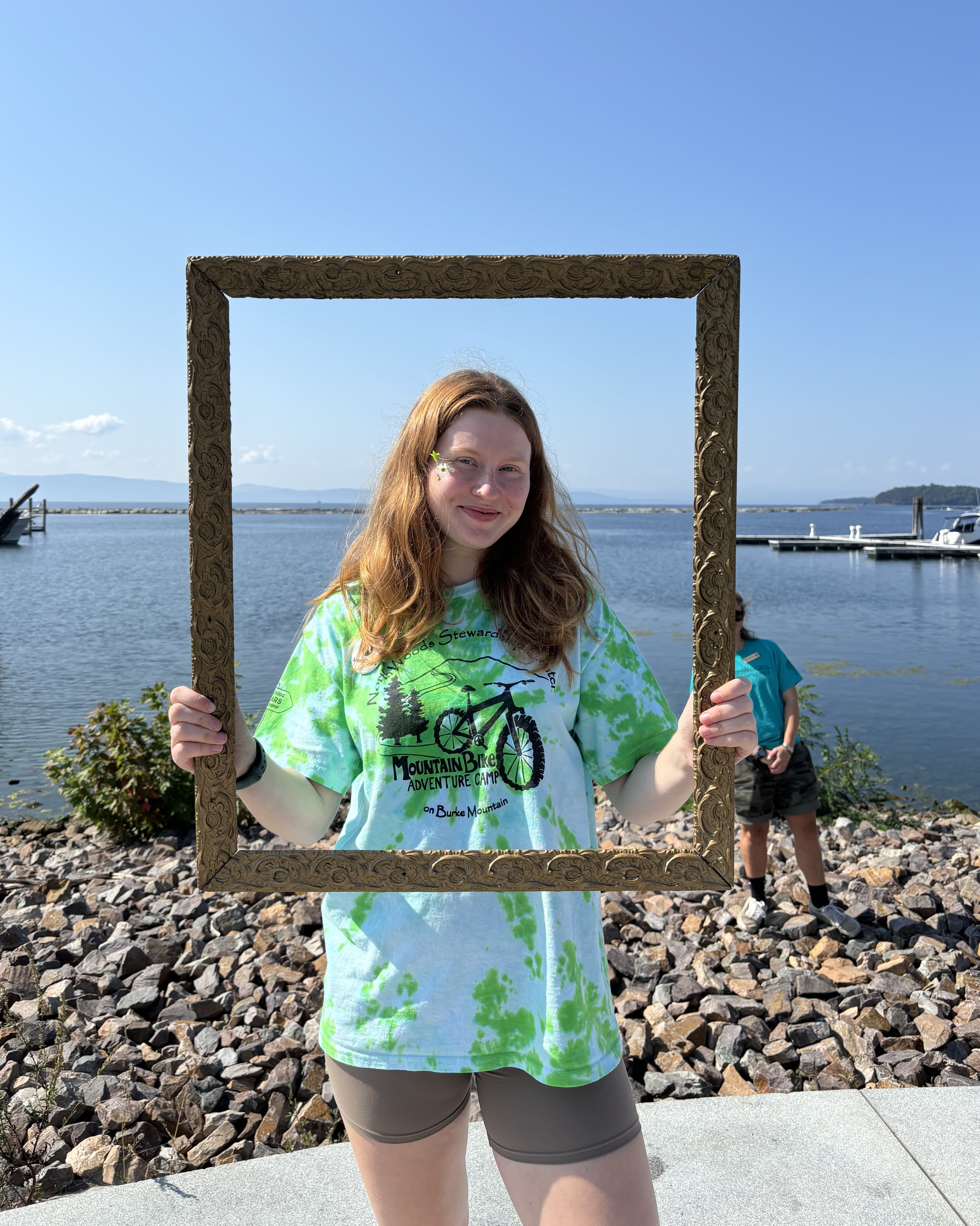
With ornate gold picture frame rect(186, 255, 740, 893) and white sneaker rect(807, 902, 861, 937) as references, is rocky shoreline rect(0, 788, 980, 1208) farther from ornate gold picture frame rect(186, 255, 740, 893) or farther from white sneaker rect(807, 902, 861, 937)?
ornate gold picture frame rect(186, 255, 740, 893)

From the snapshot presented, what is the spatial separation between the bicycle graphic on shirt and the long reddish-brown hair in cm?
12

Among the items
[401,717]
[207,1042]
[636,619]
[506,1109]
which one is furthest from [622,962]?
[401,717]

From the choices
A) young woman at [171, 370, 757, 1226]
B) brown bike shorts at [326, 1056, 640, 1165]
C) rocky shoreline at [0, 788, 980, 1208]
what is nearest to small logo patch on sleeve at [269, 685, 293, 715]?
young woman at [171, 370, 757, 1226]

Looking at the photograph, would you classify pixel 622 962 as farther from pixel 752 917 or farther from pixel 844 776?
pixel 844 776

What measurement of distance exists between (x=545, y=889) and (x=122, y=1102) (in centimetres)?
256

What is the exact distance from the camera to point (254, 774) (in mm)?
1829

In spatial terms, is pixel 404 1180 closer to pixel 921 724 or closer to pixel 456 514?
pixel 456 514

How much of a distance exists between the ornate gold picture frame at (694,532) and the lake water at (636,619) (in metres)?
0.17

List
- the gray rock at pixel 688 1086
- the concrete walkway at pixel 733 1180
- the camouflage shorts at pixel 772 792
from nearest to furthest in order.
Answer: the concrete walkway at pixel 733 1180, the gray rock at pixel 688 1086, the camouflage shorts at pixel 772 792

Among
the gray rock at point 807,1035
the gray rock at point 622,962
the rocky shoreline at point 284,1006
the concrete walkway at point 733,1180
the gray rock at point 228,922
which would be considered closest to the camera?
the concrete walkway at point 733,1180

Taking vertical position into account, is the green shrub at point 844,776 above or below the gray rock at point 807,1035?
above

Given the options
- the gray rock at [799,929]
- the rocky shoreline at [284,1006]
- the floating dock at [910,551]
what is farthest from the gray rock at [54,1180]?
the floating dock at [910,551]

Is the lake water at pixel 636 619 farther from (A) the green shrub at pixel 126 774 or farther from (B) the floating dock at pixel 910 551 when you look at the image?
(A) the green shrub at pixel 126 774

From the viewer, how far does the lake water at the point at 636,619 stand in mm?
2266
